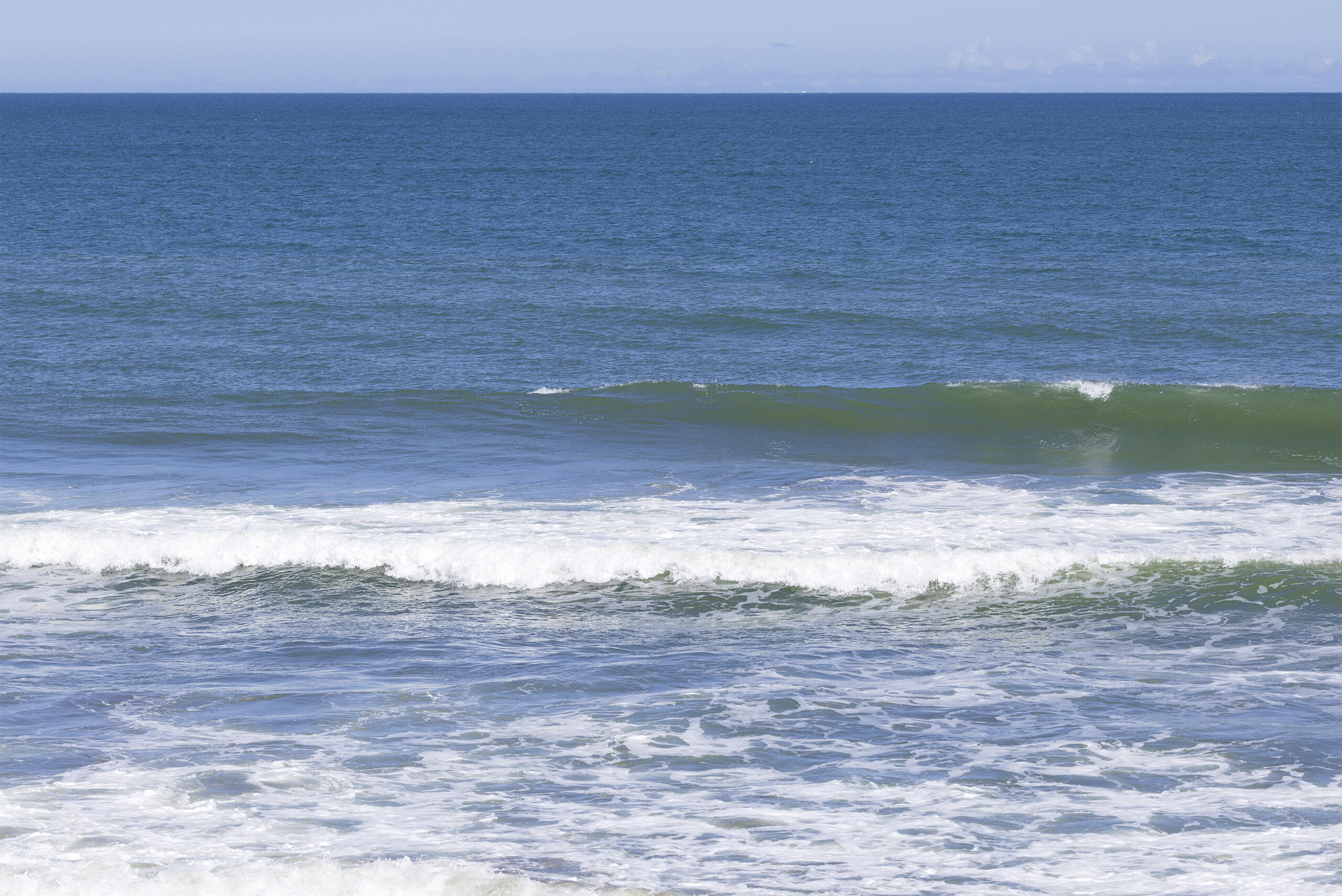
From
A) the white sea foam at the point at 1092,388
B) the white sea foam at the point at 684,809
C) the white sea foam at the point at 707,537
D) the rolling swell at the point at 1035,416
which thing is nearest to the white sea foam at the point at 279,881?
the white sea foam at the point at 684,809

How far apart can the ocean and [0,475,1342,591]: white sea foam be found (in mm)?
74

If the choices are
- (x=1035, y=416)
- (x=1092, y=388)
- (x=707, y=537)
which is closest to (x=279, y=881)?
(x=707, y=537)

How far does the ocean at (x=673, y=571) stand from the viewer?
24.0 feet

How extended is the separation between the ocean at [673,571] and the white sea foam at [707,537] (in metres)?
0.07

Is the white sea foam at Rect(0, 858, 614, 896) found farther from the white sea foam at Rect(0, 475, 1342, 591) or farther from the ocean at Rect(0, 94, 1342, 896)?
the white sea foam at Rect(0, 475, 1342, 591)

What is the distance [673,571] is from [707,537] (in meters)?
0.97

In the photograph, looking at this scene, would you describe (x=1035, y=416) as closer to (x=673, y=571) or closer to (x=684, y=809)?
(x=673, y=571)

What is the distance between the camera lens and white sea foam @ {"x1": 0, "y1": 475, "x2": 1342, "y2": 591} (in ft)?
42.6

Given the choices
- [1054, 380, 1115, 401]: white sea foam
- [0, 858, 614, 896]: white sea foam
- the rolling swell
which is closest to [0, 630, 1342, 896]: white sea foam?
[0, 858, 614, 896]: white sea foam

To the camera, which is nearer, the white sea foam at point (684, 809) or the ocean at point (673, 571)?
the white sea foam at point (684, 809)

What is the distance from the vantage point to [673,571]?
12977 mm

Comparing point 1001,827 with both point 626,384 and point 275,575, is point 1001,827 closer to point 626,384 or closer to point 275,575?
point 275,575

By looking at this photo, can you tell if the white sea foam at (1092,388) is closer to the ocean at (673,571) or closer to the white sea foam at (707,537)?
the ocean at (673,571)

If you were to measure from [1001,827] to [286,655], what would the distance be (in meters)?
6.23
